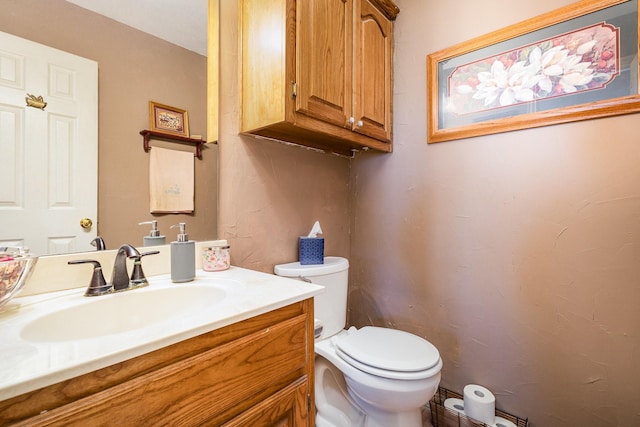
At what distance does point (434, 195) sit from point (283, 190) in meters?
0.76

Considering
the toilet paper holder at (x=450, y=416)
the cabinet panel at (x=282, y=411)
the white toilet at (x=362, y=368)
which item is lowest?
the toilet paper holder at (x=450, y=416)

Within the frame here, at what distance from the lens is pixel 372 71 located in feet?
4.60

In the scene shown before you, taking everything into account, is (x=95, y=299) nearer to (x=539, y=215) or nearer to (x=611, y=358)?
(x=539, y=215)

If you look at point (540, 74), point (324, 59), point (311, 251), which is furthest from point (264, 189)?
point (540, 74)

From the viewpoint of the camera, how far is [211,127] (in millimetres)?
1123

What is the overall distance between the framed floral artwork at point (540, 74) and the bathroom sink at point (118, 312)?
1.28m

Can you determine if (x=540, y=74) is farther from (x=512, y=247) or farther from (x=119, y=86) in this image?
(x=119, y=86)

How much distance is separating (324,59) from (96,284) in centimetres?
109

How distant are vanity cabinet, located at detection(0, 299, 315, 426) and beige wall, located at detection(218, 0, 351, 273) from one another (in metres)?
0.57

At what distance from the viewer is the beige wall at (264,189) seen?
118 centimetres

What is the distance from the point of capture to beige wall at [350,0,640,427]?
1032 mm

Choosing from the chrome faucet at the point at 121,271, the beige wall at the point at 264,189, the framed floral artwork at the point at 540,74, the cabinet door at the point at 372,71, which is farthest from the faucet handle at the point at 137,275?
the framed floral artwork at the point at 540,74

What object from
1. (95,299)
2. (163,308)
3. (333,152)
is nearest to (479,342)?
(333,152)

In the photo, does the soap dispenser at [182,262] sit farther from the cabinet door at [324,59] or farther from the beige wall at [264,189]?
the cabinet door at [324,59]
